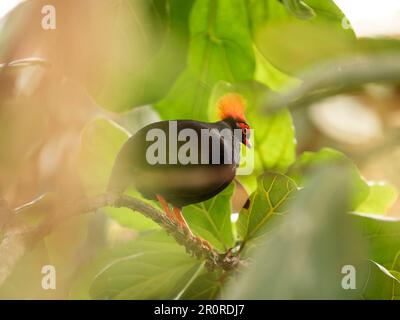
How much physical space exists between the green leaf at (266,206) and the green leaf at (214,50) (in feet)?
0.23

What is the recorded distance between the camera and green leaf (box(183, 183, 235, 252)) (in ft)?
0.96

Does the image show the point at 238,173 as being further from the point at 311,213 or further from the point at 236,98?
the point at 311,213

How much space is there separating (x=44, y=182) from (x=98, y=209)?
0.12 feet

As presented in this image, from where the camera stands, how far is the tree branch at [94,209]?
0.26 meters

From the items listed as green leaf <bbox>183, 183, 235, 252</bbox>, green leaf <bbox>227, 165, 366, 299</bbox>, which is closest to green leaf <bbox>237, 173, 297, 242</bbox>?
green leaf <bbox>183, 183, 235, 252</bbox>

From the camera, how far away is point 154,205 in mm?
293

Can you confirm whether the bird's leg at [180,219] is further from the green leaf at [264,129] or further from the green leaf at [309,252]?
the green leaf at [309,252]

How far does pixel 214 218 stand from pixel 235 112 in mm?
61

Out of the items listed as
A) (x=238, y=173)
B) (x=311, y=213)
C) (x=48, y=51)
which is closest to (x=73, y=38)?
(x=48, y=51)

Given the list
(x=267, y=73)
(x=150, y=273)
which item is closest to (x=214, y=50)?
(x=267, y=73)

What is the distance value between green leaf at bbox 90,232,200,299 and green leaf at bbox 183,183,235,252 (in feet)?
0.05

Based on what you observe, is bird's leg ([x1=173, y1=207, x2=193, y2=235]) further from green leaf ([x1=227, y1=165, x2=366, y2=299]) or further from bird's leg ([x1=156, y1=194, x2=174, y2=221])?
green leaf ([x1=227, y1=165, x2=366, y2=299])

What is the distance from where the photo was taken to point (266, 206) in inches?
10.5

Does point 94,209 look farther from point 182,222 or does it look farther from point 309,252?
point 309,252
